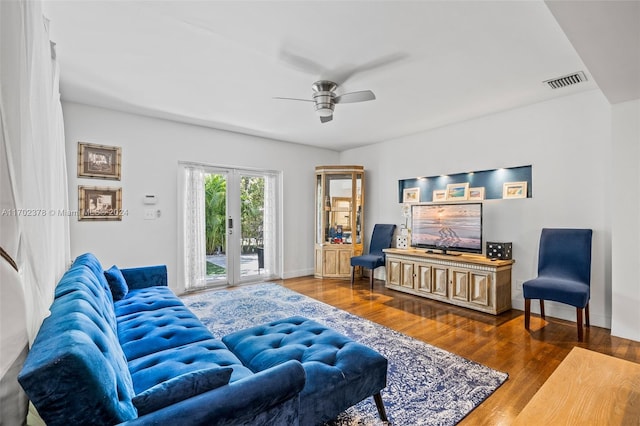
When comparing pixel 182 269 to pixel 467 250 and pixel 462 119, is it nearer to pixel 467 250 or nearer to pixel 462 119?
pixel 467 250

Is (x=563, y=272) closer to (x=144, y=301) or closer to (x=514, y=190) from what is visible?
(x=514, y=190)

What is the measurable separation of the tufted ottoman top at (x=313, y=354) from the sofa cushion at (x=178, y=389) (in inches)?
21.5

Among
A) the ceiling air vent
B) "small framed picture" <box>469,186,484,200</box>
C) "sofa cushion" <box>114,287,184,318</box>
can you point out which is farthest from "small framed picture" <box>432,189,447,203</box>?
"sofa cushion" <box>114,287,184,318</box>

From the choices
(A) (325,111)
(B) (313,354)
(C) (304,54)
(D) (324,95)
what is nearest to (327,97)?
(D) (324,95)

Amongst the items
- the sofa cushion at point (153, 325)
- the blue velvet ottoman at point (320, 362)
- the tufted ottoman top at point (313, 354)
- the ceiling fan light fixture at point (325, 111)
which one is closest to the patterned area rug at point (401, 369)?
Result: the blue velvet ottoman at point (320, 362)

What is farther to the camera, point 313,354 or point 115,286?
point 115,286

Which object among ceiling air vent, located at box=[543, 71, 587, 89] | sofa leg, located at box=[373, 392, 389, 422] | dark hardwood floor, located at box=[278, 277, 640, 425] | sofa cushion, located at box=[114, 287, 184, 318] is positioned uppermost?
ceiling air vent, located at box=[543, 71, 587, 89]

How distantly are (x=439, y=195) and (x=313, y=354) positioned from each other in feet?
13.1

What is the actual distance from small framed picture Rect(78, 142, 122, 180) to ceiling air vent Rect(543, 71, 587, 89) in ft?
18.2

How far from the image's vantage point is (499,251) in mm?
4090

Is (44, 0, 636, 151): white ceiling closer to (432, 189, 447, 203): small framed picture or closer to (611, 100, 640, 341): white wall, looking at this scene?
A: (611, 100, 640, 341): white wall

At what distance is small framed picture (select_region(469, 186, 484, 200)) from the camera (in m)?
4.56

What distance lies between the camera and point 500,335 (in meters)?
3.24

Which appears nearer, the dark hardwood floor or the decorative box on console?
the dark hardwood floor
